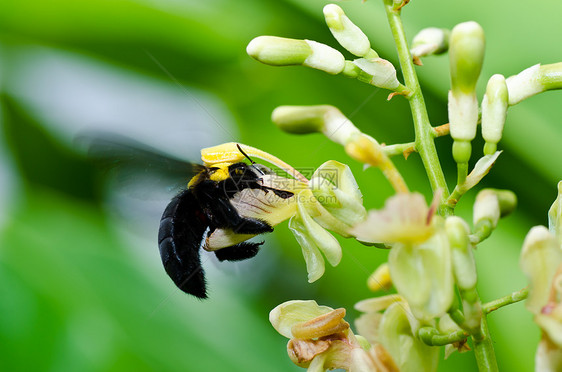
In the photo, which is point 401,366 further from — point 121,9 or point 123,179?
point 121,9

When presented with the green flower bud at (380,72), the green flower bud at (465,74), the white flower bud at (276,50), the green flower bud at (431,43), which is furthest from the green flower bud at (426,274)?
the green flower bud at (431,43)

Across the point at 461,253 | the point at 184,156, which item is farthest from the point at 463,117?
the point at 184,156

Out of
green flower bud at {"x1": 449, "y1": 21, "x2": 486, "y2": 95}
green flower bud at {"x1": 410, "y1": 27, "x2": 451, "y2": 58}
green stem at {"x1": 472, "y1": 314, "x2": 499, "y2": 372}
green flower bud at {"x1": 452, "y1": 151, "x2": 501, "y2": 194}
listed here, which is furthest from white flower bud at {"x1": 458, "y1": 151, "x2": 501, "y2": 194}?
green flower bud at {"x1": 410, "y1": 27, "x2": 451, "y2": 58}

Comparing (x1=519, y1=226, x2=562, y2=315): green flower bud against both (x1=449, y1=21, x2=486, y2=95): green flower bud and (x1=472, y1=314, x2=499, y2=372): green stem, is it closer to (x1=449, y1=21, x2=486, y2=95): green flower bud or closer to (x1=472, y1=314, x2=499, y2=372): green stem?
(x1=472, y1=314, x2=499, y2=372): green stem

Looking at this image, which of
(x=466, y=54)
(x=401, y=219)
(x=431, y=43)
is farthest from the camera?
(x=431, y=43)

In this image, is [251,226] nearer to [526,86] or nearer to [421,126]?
[421,126]

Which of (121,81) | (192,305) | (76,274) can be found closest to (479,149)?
(192,305)
